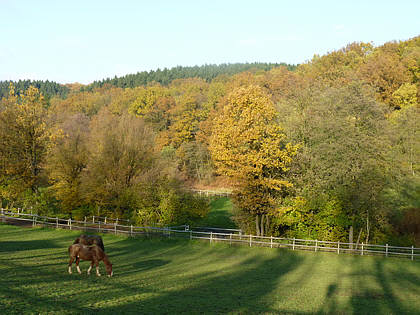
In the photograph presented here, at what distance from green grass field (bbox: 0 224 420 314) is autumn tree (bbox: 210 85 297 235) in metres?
5.20

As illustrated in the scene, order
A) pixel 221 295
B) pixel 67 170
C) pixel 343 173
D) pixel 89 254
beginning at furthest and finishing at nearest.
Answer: pixel 67 170
pixel 343 173
pixel 89 254
pixel 221 295

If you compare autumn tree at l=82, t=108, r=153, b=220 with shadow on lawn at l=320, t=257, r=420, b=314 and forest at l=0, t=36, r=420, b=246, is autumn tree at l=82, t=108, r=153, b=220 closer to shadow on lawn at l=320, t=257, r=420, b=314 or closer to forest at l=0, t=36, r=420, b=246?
forest at l=0, t=36, r=420, b=246

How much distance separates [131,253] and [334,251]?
1511 centimetres

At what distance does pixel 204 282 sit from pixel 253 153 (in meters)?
16.5

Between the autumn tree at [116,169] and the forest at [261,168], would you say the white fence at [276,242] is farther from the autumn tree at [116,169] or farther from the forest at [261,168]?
the autumn tree at [116,169]

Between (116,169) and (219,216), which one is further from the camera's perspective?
(219,216)

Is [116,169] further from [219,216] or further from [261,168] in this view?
[219,216]

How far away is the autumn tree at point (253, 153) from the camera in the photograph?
32.1m

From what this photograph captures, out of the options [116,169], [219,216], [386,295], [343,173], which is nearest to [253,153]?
[343,173]

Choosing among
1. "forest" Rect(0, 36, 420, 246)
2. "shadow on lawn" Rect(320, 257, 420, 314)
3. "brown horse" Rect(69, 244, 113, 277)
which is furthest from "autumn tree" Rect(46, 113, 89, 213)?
"shadow on lawn" Rect(320, 257, 420, 314)

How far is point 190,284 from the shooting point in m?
16.6

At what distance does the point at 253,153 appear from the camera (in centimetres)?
3231

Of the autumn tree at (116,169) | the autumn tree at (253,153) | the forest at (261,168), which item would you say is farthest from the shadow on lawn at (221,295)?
the autumn tree at (116,169)

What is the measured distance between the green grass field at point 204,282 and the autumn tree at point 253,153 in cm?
520
